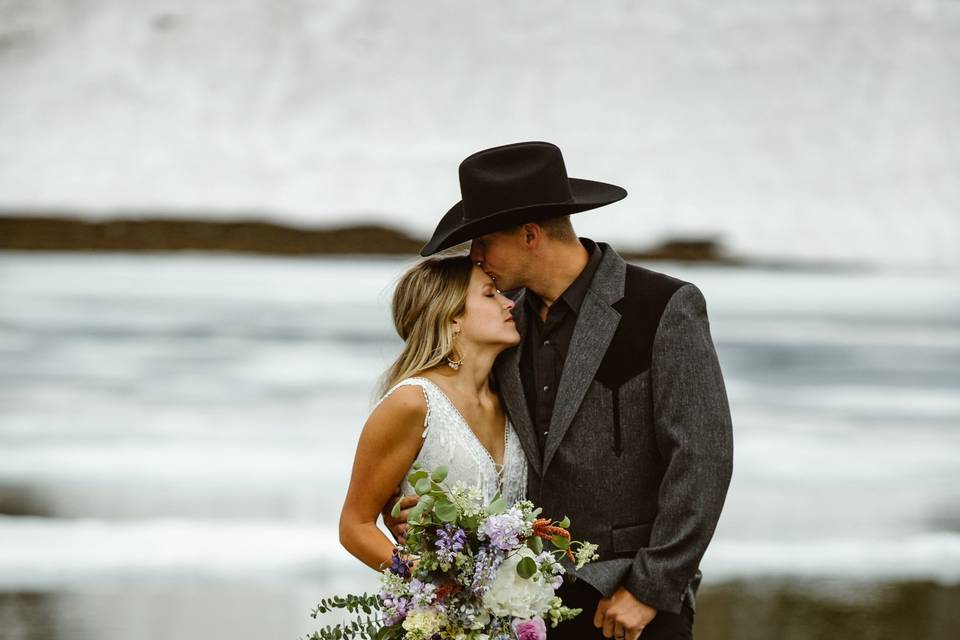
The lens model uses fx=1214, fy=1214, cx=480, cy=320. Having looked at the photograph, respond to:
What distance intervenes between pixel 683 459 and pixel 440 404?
61 centimetres

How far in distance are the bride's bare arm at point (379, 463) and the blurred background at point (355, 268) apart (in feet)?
8.75

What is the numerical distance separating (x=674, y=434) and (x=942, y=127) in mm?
68240

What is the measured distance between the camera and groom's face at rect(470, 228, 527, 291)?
9.50ft

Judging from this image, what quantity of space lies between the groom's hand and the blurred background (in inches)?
109

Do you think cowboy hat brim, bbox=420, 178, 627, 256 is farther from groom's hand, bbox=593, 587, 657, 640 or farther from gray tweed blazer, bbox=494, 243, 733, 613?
groom's hand, bbox=593, 587, 657, 640

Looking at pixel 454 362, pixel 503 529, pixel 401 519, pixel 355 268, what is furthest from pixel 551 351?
pixel 355 268

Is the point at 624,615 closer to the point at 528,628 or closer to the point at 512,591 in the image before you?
the point at 528,628

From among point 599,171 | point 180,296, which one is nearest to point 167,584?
point 180,296

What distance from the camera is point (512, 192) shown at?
2822mm

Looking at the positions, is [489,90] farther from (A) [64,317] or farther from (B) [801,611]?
(B) [801,611]

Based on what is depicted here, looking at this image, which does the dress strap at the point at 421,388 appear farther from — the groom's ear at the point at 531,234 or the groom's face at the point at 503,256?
the groom's ear at the point at 531,234

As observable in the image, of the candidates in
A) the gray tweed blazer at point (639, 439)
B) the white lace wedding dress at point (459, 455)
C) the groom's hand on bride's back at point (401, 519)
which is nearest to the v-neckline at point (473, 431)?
the white lace wedding dress at point (459, 455)

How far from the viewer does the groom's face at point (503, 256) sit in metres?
2.89

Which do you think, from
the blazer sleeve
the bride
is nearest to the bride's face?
the bride
